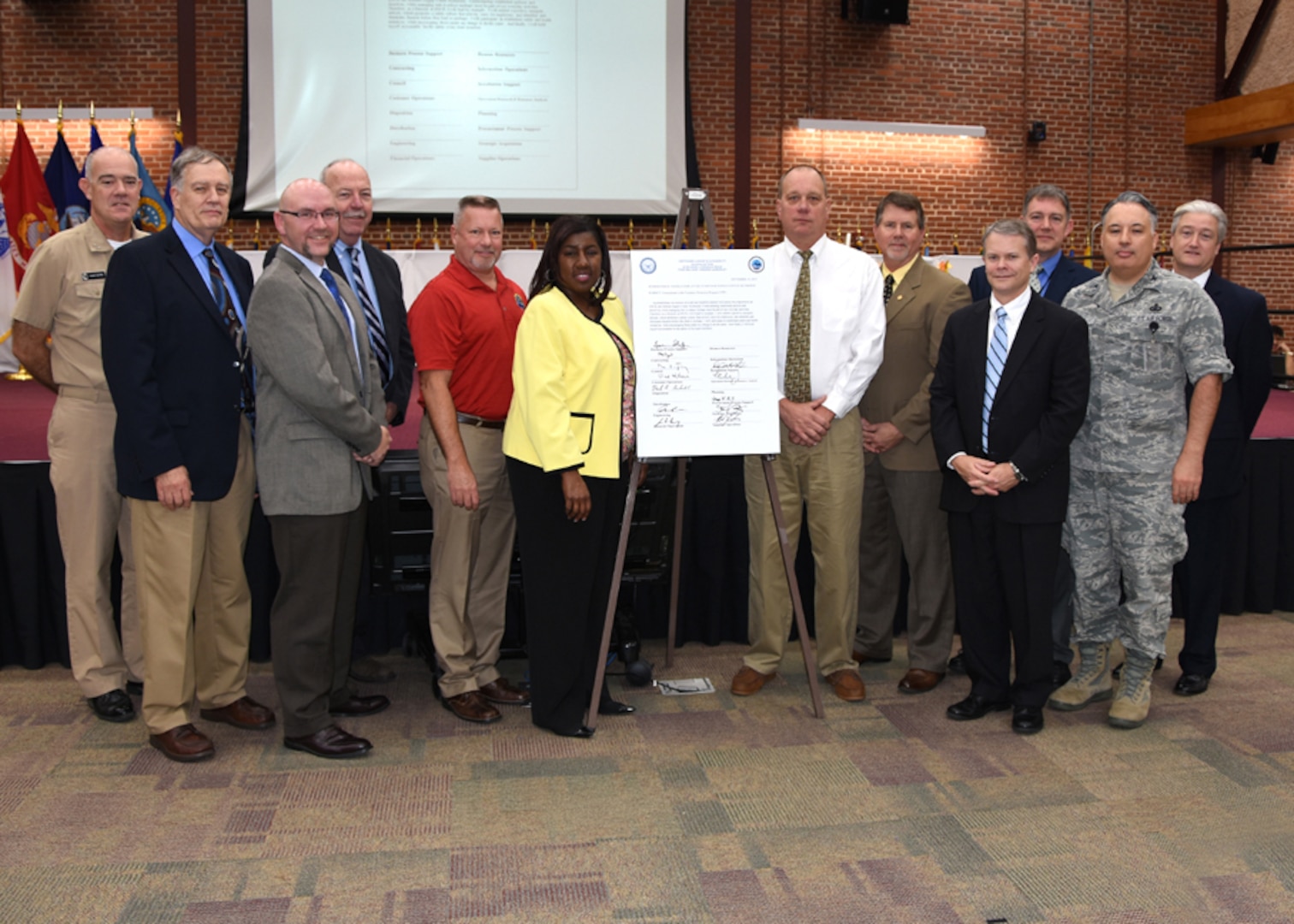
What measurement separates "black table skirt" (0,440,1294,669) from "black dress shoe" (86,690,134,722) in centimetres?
60

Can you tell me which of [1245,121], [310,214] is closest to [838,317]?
[310,214]

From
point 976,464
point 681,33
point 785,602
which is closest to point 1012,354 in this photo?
point 976,464

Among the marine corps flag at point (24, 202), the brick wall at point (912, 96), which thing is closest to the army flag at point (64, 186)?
the marine corps flag at point (24, 202)

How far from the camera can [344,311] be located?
2949 mm

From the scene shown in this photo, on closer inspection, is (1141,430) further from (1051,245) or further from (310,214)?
(310,214)

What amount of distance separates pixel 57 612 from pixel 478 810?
2.04 m

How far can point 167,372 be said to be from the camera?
9.12 feet

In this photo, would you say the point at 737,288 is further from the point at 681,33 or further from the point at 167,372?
the point at 681,33

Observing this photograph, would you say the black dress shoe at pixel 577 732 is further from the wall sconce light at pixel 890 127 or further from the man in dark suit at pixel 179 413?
the wall sconce light at pixel 890 127

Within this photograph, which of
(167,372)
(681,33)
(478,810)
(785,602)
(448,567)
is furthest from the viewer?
(681,33)

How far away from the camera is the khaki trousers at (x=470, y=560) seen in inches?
125

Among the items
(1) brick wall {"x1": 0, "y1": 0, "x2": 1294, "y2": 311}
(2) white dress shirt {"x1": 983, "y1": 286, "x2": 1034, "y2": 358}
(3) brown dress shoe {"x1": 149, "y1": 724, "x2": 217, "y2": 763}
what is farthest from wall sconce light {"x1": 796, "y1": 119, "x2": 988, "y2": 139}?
(3) brown dress shoe {"x1": 149, "y1": 724, "x2": 217, "y2": 763}

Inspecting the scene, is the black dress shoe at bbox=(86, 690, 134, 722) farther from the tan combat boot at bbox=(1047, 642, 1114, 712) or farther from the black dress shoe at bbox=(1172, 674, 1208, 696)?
the black dress shoe at bbox=(1172, 674, 1208, 696)

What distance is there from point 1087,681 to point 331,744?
2.34 meters
